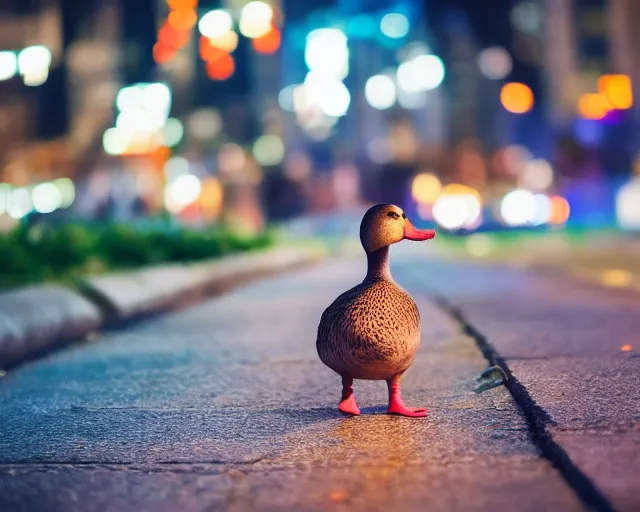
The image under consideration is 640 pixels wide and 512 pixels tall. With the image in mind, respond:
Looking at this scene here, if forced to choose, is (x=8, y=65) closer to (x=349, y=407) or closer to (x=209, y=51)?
(x=209, y=51)

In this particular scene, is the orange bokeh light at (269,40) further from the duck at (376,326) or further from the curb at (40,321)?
the duck at (376,326)

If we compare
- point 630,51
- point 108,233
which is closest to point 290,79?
point 630,51

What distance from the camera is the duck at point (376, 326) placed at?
401 cm

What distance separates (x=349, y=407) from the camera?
429 cm

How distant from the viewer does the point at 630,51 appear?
53.7 metres

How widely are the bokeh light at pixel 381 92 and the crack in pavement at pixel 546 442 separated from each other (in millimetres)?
53419

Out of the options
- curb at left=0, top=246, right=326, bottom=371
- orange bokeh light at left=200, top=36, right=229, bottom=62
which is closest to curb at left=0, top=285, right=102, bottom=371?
curb at left=0, top=246, right=326, bottom=371

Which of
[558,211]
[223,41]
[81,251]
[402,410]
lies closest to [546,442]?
[402,410]

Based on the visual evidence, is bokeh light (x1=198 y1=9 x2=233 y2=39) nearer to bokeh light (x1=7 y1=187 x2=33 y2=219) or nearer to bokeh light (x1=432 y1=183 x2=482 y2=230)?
bokeh light (x1=7 y1=187 x2=33 y2=219)

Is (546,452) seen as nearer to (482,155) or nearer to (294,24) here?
(294,24)

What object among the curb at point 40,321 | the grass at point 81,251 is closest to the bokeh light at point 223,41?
the grass at point 81,251

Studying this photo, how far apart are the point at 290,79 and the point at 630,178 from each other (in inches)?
812

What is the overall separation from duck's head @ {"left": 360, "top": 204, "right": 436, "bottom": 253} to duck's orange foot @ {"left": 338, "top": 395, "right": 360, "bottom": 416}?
28.8 inches

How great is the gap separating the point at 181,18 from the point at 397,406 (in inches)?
1129
